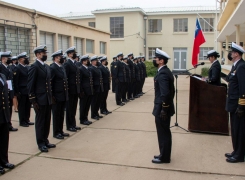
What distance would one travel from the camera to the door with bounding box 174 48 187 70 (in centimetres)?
3197

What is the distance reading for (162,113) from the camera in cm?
490

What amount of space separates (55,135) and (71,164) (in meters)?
1.81

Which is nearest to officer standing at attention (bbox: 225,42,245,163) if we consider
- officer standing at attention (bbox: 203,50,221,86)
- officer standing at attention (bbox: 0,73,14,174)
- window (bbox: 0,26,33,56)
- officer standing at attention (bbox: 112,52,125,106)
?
officer standing at attention (bbox: 203,50,221,86)

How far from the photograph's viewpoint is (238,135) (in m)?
5.19

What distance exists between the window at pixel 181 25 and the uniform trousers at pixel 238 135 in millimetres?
27783

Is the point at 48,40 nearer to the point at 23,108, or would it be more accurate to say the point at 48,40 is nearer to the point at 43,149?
the point at 23,108

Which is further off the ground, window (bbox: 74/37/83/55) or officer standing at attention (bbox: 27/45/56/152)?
window (bbox: 74/37/83/55)

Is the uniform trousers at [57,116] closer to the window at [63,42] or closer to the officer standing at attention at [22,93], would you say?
the officer standing at attention at [22,93]

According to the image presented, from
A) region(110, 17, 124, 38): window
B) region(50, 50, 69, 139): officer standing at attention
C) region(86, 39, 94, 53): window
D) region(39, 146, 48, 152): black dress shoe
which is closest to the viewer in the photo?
region(39, 146, 48, 152): black dress shoe

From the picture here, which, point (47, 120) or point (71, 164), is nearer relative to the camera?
point (71, 164)

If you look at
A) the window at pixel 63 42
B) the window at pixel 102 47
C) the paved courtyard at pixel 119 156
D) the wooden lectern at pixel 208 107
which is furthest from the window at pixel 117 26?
the wooden lectern at pixel 208 107

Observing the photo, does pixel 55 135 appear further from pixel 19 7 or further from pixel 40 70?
pixel 19 7

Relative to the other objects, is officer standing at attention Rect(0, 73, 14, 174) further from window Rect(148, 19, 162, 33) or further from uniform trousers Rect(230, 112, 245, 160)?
window Rect(148, 19, 162, 33)

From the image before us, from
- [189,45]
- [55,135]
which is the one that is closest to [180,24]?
[189,45]
